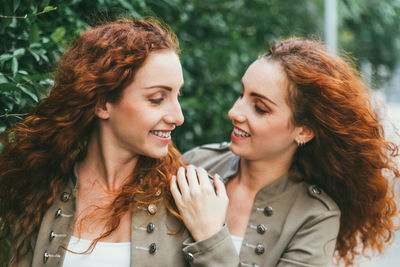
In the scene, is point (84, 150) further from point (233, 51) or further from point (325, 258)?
point (233, 51)

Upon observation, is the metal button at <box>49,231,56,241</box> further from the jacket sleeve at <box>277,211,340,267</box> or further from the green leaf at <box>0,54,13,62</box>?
the jacket sleeve at <box>277,211,340,267</box>

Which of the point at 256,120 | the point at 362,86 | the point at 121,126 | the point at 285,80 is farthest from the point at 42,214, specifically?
the point at 362,86

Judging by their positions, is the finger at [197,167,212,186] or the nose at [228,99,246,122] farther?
the nose at [228,99,246,122]

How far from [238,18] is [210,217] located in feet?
9.11

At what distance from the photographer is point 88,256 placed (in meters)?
1.84

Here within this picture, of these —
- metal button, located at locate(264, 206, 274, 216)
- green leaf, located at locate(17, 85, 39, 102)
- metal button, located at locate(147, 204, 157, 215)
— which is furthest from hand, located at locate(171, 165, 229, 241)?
green leaf, located at locate(17, 85, 39, 102)

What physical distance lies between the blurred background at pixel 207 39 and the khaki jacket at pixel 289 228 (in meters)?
0.70

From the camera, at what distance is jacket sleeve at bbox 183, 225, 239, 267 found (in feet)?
6.10

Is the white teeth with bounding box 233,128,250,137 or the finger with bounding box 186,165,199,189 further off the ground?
the white teeth with bounding box 233,128,250,137

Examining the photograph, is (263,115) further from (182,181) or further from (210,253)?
(210,253)

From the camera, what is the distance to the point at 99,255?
72.6 inches

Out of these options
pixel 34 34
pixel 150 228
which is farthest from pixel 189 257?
pixel 34 34

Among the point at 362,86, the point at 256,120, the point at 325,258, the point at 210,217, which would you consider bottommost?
the point at 325,258

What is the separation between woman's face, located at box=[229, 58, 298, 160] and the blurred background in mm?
553
